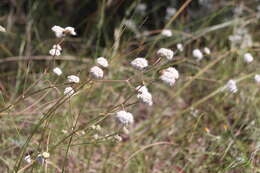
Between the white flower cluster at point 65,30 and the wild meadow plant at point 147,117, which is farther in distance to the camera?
the wild meadow plant at point 147,117

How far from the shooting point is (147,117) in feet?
6.77

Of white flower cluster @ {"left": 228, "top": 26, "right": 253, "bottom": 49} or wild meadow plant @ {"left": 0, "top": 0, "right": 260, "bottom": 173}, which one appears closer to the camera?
wild meadow plant @ {"left": 0, "top": 0, "right": 260, "bottom": 173}

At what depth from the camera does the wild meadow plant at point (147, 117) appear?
128cm

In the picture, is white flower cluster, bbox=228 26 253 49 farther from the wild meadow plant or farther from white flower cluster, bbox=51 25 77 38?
white flower cluster, bbox=51 25 77 38

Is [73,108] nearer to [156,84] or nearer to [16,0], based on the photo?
[156,84]

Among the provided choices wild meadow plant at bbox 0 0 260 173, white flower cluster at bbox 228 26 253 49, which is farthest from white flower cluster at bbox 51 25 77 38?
white flower cluster at bbox 228 26 253 49

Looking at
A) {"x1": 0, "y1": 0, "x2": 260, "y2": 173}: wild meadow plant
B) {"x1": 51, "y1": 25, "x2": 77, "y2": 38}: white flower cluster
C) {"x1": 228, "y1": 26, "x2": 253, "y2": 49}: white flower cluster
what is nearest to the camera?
{"x1": 51, "y1": 25, "x2": 77, "y2": 38}: white flower cluster

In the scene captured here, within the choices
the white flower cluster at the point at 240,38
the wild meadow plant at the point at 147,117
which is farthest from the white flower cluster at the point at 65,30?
the white flower cluster at the point at 240,38

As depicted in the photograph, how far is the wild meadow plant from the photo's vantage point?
1.28 metres

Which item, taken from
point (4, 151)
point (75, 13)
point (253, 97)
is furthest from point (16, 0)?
point (253, 97)

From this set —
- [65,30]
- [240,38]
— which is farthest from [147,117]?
[65,30]

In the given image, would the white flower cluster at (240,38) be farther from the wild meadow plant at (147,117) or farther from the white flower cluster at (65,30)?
the white flower cluster at (65,30)

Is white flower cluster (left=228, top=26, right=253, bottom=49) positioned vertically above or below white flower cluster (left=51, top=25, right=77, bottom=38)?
above

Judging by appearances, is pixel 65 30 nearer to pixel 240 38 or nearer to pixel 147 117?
pixel 147 117
